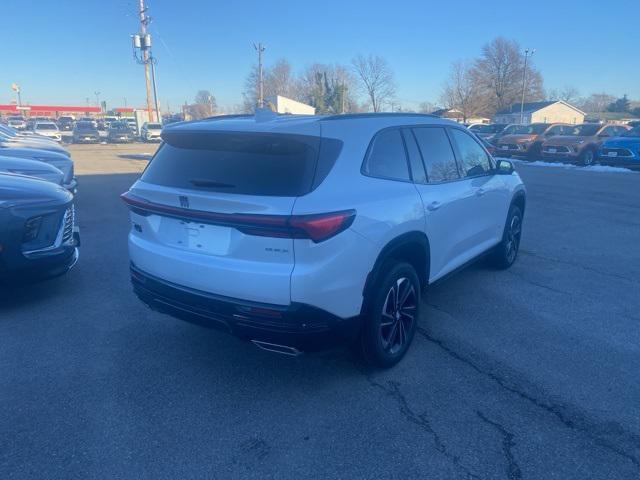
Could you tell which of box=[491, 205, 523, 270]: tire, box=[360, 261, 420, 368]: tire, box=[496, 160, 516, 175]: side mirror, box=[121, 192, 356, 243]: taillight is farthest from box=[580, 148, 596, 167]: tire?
box=[121, 192, 356, 243]: taillight

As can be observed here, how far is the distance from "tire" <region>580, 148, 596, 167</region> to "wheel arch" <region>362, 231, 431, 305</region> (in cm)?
1923

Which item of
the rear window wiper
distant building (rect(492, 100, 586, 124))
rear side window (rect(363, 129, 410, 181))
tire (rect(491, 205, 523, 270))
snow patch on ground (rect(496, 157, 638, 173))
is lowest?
snow patch on ground (rect(496, 157, 638, 173))

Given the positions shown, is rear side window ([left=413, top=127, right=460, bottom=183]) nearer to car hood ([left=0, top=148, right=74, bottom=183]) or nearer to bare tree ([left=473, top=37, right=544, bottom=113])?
car hood ([left=0, top=148, right=74, bottom=183])

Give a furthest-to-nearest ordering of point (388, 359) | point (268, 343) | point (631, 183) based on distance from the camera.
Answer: point (631, 183) → point (388, 359) → point (268, 343)

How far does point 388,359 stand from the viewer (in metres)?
3.52

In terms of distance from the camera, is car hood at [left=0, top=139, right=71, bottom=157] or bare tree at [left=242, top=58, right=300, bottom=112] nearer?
car hood at [left=0, top=139, right=71, bottom=157]

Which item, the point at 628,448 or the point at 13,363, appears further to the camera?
the point at 13,363

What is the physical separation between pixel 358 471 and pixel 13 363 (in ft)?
8.88

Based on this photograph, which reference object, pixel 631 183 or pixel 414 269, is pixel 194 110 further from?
pixel 414 269

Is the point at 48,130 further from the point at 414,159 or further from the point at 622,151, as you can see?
the point at 414,159

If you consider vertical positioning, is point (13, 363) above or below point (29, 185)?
below

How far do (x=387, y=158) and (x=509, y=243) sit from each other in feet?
9.88

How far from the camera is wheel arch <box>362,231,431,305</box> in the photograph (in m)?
3.16

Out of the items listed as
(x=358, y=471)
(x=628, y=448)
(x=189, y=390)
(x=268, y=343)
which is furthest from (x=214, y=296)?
(x=628, y=448)
